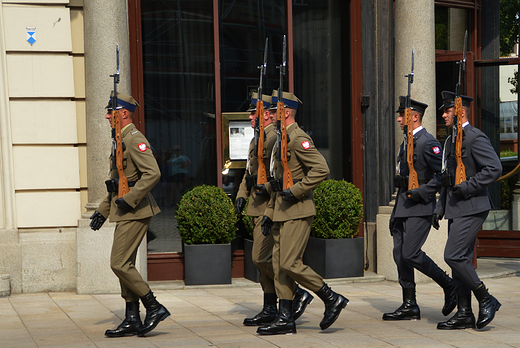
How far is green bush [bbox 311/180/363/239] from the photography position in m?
8.97

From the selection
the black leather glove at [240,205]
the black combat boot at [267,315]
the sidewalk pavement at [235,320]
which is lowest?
the sidewalk pavement at [235,320]

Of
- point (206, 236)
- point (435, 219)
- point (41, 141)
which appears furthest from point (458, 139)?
point (41, 141)

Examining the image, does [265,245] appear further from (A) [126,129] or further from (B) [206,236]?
(B) [206,236]

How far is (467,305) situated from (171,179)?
457cm

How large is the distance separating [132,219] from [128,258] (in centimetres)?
34

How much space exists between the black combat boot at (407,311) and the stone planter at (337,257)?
2.32m

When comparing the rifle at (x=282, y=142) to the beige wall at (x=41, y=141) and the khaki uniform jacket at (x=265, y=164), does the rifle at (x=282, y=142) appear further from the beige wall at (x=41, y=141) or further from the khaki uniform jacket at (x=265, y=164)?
the beige wall at (x=41, y=141)

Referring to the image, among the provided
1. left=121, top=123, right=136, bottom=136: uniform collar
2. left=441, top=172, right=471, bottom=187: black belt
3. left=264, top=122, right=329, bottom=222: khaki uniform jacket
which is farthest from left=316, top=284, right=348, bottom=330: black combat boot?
left=121, top=123, right=136, bottom=136: uniform collar

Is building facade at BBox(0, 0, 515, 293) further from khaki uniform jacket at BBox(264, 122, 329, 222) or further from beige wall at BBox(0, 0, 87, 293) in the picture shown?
khaki uniform jacket at BBox(264, 122, 329, 222)

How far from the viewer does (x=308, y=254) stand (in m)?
9.34

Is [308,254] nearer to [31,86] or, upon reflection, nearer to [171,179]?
[171,179]

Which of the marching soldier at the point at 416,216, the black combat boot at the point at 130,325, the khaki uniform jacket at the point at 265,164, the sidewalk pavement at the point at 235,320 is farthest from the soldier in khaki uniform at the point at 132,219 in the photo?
the marching soldier at the point at 416,216

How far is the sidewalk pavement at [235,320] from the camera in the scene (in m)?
5.84

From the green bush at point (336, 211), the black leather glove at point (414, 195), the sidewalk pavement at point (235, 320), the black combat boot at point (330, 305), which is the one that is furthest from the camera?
the green bush at point (336, 211)
